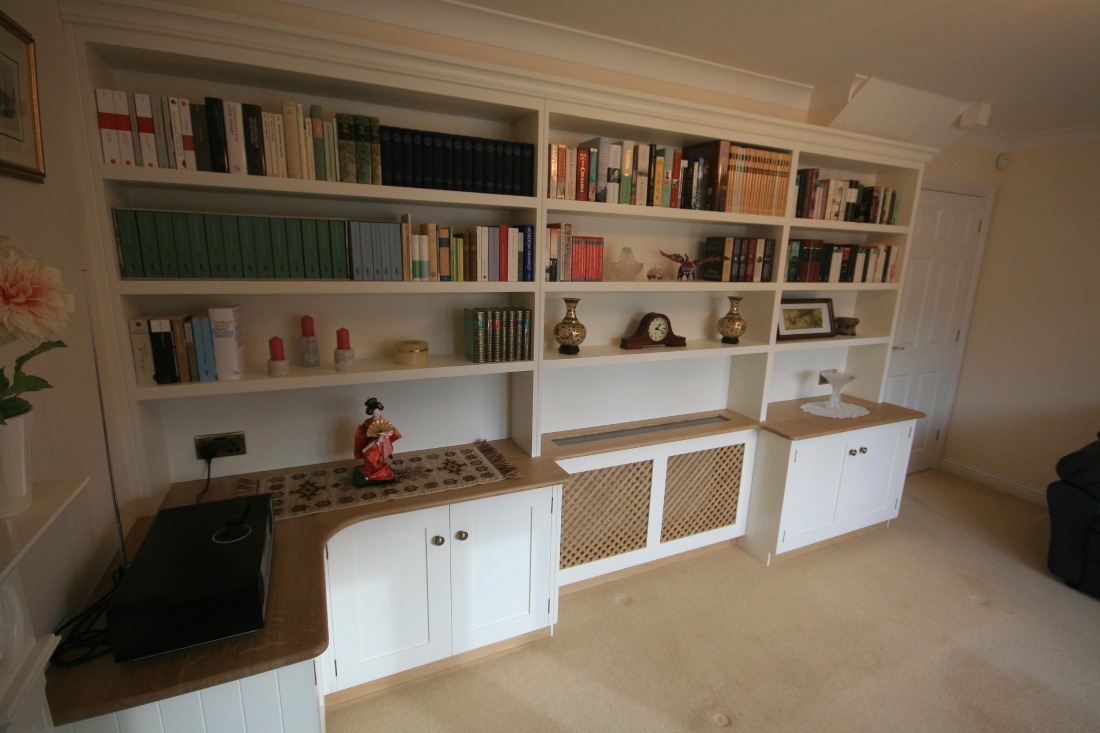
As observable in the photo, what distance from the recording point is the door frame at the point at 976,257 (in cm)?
329

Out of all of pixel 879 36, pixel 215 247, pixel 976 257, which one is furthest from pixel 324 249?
pixel 976 257

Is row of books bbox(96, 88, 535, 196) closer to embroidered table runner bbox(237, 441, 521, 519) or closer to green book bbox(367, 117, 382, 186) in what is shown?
green book bbox(367, 117, 382, 186)

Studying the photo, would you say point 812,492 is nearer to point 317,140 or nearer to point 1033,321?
point 1033,321

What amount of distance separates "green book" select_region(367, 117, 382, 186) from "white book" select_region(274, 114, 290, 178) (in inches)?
10.4

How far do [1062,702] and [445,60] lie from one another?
3272mm

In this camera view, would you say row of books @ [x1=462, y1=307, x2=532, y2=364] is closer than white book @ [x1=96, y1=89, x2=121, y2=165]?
No

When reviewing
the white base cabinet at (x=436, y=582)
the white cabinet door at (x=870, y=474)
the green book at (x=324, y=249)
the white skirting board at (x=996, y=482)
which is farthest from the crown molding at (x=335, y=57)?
the white skirting board at (x=996, y=482)

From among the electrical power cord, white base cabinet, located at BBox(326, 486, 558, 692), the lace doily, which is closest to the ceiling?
the lace doily

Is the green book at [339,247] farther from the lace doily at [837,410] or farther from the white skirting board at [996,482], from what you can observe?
the white skirting board at [996,482]

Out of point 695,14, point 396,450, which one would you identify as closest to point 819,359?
point 695,14

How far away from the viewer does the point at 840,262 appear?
2.78m

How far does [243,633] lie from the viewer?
3.73 ft

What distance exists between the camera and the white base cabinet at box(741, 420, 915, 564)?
258cm

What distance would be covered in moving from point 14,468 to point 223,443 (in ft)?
3.39
